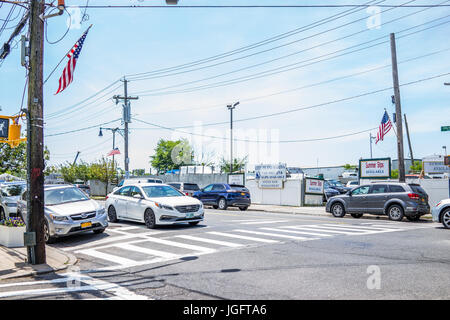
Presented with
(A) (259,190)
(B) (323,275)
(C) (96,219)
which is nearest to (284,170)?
(A) (259,190)

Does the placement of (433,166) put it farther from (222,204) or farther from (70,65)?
(70,65)

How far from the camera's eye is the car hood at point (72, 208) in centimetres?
1134

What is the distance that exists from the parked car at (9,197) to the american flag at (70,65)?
5666 mm

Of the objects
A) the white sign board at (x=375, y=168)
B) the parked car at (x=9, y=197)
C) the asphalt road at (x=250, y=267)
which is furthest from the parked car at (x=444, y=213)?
the parked car at (x=9, y=197)

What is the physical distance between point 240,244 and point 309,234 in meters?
2.81

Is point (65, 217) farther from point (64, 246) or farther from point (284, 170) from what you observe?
point (284, 170)

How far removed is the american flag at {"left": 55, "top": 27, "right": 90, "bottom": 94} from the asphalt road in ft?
16.9

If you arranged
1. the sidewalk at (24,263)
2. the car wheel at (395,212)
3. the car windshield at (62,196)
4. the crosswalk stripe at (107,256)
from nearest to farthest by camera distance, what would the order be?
1. the sidewalk at (24,263)
2. the crosswalk stripe at (107,256)
3. the car windshield at (62,196)
4. the car wheel at (395,212)

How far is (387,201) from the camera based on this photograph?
17.8 meters

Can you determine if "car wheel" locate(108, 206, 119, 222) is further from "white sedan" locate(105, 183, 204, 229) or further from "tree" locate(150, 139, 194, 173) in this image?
"tree" locate(150, 139, 194, 173)

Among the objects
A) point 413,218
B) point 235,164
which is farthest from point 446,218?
point 235,164

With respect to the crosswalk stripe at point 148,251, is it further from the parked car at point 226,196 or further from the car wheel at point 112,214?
the parked car at point 226,196

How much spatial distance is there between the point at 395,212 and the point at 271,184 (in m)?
12.7
